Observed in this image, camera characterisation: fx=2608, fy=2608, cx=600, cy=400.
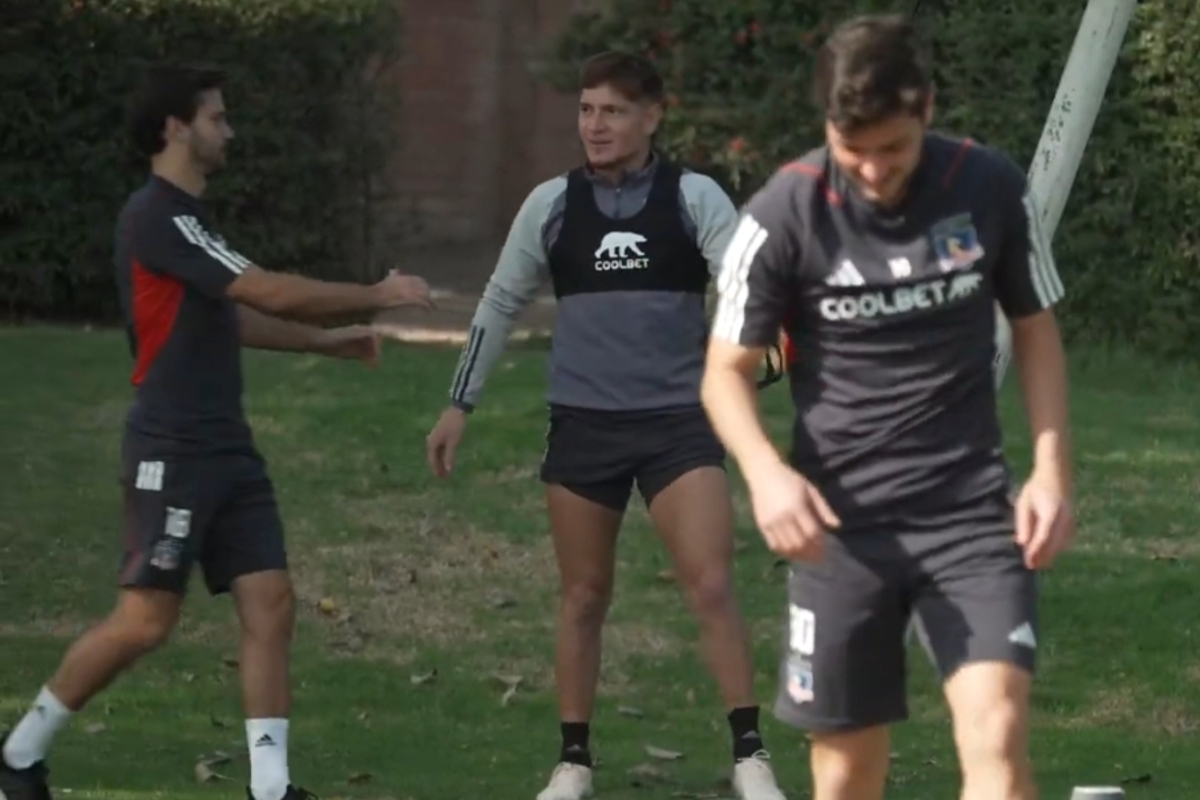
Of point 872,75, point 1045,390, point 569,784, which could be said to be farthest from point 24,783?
point 872,75

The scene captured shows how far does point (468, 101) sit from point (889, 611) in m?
16.6

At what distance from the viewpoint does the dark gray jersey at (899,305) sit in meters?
5.06

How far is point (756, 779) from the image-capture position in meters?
7.04

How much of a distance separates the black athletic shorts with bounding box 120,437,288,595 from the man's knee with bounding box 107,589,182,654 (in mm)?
30

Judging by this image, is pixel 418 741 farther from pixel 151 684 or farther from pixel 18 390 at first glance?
pixel 18 390

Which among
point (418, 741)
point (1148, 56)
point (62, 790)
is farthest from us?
point (1148, 56)

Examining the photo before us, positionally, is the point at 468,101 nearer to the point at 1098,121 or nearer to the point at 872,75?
the point at 1098,121

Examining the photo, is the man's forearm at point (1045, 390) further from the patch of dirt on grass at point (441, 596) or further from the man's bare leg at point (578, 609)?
the patch of dirt on grass at point (441, 596)

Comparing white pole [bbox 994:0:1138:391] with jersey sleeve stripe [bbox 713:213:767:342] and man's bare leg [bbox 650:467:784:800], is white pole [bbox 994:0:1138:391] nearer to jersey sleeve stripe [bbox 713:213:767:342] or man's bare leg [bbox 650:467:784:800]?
man's bare leg [bbox 650:467:784:800]

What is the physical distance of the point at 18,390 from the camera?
45.3 ft

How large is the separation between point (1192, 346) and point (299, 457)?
563cm

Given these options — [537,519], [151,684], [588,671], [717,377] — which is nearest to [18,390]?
[537,519]

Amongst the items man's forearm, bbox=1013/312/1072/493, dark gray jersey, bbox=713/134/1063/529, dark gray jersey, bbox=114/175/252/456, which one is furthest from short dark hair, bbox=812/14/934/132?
dark gray jersey, bbox=114/175/252/456

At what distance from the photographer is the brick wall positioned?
21422 mm
